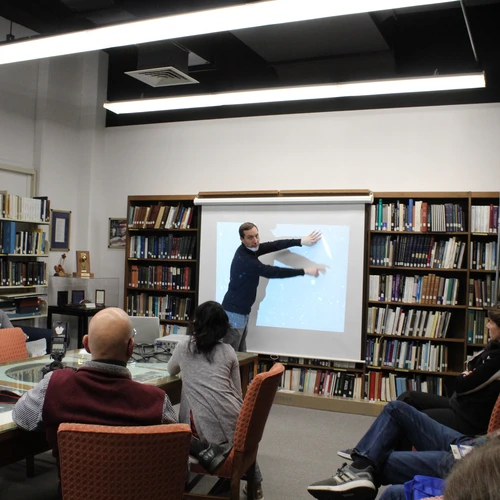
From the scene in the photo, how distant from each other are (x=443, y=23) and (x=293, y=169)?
2.10 meters

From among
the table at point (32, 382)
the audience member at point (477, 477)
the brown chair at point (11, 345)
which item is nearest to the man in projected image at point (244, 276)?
the table at point (32, 382)

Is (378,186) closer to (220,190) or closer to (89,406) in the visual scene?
(220,190)

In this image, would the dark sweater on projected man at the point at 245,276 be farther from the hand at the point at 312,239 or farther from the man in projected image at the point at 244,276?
the hand at the point at 312,239

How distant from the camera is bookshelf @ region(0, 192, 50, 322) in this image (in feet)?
19.1

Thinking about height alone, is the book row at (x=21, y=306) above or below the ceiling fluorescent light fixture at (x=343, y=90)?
below

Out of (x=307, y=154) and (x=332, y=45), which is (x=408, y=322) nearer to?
(x=307, y=154)

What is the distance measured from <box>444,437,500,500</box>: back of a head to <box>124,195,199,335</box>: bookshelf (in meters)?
5.50

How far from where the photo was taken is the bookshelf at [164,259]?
628 centimetres

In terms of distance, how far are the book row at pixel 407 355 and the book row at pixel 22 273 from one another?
372 centimetres

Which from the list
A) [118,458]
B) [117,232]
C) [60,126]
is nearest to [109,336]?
[118,458]

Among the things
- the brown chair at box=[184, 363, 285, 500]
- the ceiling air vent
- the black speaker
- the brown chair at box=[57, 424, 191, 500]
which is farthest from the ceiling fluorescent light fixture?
the brown chair at box=[57, 424, 191, 500]

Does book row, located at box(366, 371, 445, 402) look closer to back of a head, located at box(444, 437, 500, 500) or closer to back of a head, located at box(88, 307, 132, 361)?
back of a head, located at box(88, 307, 132, 361)

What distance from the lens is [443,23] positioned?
5445mm

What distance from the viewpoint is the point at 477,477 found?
0.72m
